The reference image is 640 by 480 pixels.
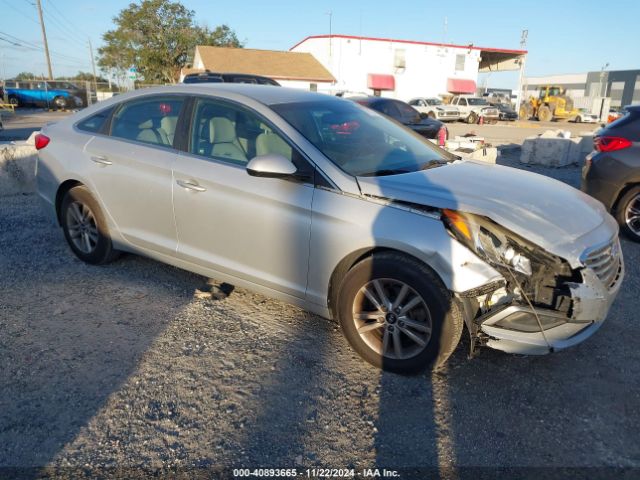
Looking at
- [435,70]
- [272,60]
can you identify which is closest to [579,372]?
[272,60]

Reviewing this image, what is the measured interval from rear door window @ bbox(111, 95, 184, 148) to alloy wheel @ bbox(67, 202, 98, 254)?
781 millimetres

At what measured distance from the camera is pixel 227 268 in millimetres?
3713

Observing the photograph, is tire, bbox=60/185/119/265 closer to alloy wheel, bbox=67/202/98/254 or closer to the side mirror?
alloy wheel, bbox=67/202/98/254

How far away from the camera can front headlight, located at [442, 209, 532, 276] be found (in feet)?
9.30

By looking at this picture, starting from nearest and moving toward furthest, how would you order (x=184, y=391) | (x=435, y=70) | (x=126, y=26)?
1. (x=184, y=391)
2. (x=435, y=70)
3. (x=126, y=26)

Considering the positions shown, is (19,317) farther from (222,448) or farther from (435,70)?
(435,70)

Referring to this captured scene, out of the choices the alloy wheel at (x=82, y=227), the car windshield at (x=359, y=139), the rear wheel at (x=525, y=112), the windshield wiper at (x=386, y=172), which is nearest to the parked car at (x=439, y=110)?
the rear wheel at (x=525, y=112)

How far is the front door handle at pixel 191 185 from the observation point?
370 cm

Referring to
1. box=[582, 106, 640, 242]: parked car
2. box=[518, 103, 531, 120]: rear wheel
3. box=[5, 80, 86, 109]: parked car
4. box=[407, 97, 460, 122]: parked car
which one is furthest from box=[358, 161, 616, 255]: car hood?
box=[518, 103, 531, 120]: rear wheel

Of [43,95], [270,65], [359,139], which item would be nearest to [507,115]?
[270,65]

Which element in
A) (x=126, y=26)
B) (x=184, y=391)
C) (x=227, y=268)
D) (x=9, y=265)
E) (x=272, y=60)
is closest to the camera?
(x=184, y=391)

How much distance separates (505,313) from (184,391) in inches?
75.3

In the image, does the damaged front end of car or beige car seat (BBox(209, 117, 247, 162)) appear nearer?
the damaged front end of car

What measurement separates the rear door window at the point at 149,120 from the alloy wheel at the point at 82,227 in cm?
78
